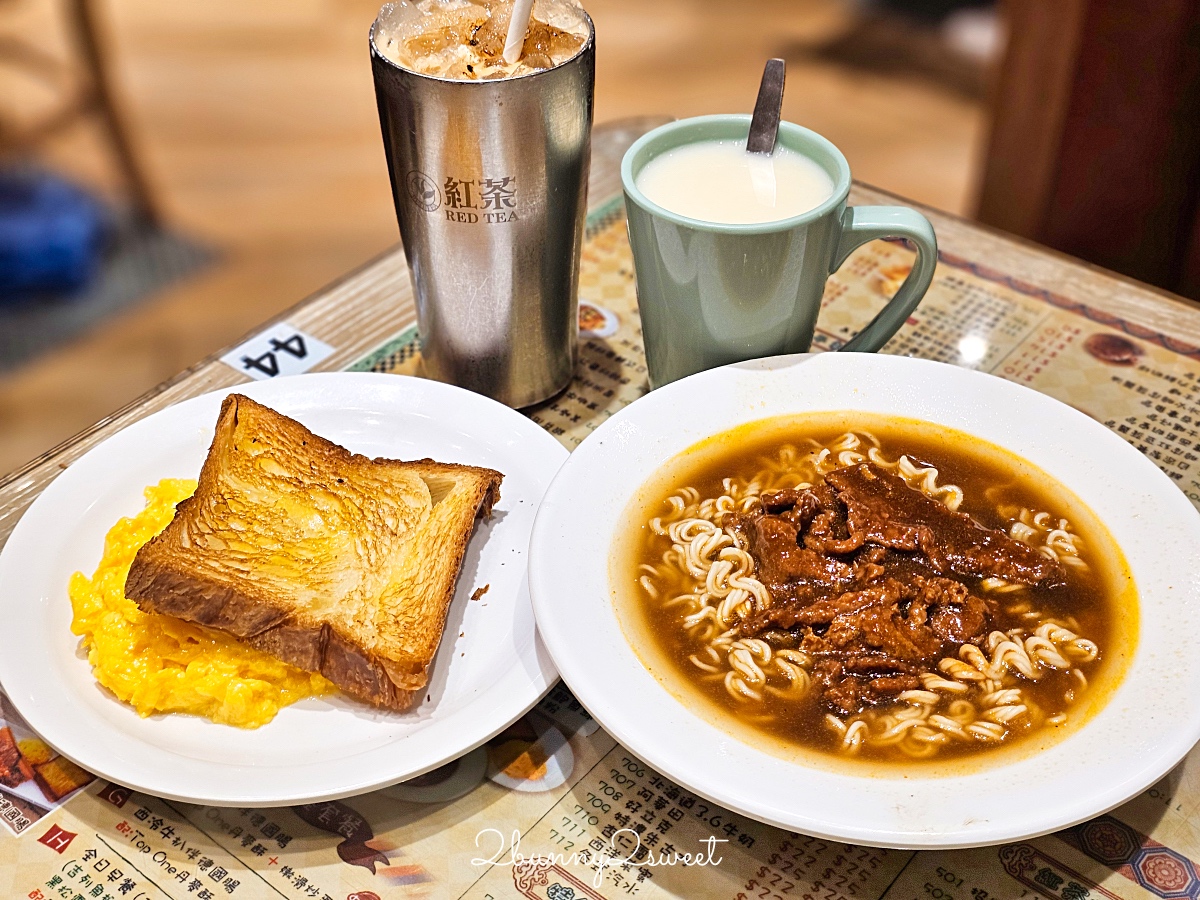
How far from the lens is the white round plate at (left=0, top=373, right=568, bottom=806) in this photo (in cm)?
155

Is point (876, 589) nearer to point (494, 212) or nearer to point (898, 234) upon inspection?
point (898, 234)

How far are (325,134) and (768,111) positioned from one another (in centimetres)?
451

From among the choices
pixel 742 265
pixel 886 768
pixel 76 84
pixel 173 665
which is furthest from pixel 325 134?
pixel 886 768

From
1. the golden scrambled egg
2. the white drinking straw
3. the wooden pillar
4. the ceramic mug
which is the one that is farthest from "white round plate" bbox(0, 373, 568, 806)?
the wooden pillar

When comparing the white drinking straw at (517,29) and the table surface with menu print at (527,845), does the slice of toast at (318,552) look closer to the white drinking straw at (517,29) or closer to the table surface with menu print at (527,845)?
the table surface with menu print at (527,845)

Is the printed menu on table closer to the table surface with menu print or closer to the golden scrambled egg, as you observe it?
the table surface with menu print

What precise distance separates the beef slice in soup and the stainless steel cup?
24.9 inches

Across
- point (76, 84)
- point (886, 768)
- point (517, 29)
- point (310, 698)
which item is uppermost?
point (517, 29)

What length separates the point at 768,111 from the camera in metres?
2.10

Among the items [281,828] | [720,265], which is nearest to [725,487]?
[720,265]

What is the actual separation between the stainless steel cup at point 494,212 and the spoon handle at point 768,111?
0.32 metres

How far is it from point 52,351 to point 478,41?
4.04m

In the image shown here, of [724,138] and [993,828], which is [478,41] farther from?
[993,828]

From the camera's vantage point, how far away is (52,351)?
5293mm
